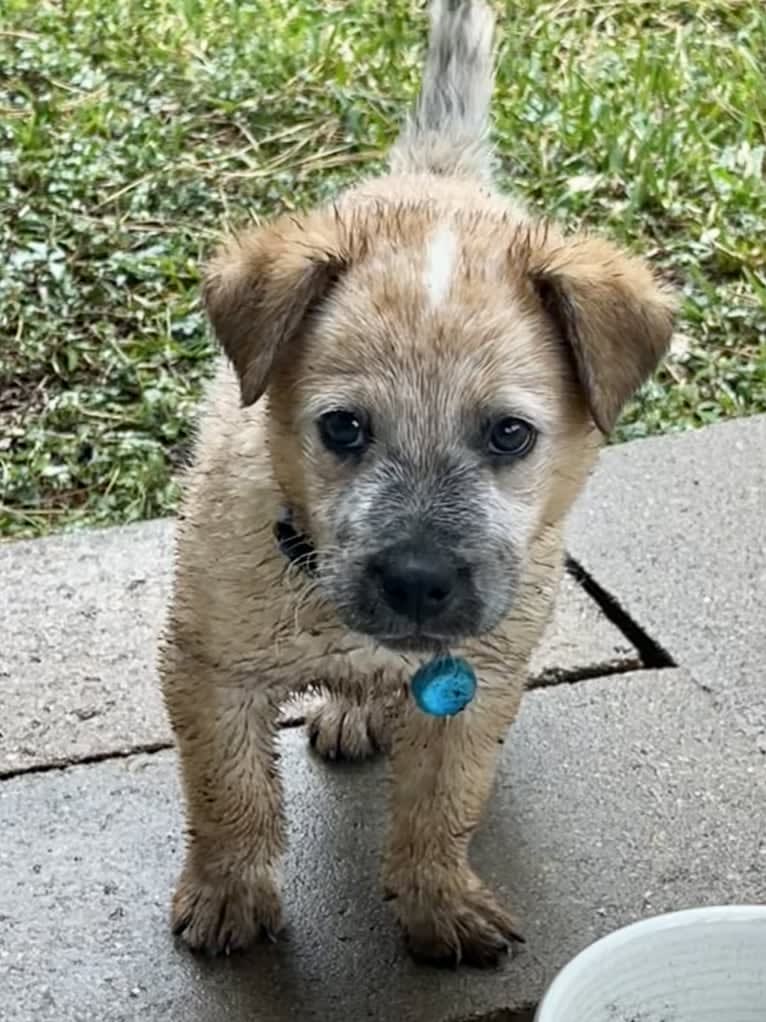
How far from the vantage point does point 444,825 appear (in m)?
2.87

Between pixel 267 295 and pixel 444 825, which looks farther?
pixel 444 825

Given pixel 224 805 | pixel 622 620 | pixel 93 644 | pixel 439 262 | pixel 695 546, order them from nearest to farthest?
pixel 439 262
pixel 224 805
pixel 93 644
pixel 622 620
pixel 695 546

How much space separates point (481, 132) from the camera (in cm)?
355

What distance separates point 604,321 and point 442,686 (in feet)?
1.81

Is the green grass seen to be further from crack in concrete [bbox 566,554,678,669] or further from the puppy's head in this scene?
the puppy's head

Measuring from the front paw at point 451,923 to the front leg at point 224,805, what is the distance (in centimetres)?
21

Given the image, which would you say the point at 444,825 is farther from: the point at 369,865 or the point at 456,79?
the point at 456,79

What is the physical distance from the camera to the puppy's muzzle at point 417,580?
2.37m

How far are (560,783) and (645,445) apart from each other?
1174 millimetres

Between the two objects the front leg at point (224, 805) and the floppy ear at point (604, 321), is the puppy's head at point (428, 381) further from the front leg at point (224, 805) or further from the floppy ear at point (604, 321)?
the front leg at point (224, 805)

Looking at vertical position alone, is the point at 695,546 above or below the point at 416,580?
below

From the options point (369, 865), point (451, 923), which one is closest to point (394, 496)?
point (451, 923)

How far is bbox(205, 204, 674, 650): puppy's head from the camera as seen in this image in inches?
95.7

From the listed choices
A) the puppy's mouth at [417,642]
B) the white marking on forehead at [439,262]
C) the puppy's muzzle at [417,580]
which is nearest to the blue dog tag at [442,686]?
the puppy's mouth at [417,642]
